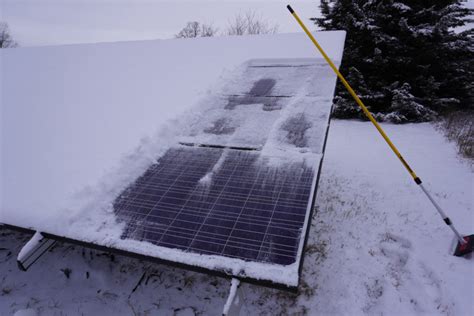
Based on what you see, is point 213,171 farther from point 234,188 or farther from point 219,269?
point 219,269

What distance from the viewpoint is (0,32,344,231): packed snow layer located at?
2330 millimetres

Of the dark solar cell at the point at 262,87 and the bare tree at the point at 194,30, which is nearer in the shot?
the dark solar cell at the point at 262,87

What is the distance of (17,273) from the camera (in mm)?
2648

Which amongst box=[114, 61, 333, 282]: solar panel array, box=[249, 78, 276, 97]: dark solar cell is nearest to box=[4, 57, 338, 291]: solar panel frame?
box=[114, 61, 333, 282]: solar panel array

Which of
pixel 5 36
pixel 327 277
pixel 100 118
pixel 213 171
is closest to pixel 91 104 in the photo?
pixel 100 118

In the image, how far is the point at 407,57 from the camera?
7188 millimetres

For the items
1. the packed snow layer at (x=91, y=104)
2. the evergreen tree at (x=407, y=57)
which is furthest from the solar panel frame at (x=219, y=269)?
the evergreen tree at (x=407, y=57)

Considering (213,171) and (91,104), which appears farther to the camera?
(91,104)

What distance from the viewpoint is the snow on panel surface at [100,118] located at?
208 cm

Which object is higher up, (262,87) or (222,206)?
(262,87)

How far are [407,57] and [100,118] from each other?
7479 millimetres

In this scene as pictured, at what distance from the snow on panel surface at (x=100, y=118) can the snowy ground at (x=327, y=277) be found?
0.86 meters

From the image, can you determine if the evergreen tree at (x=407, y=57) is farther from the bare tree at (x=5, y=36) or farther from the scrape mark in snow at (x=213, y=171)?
the bare tree at (x=5, y=36)

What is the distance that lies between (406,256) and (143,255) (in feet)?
8.57
